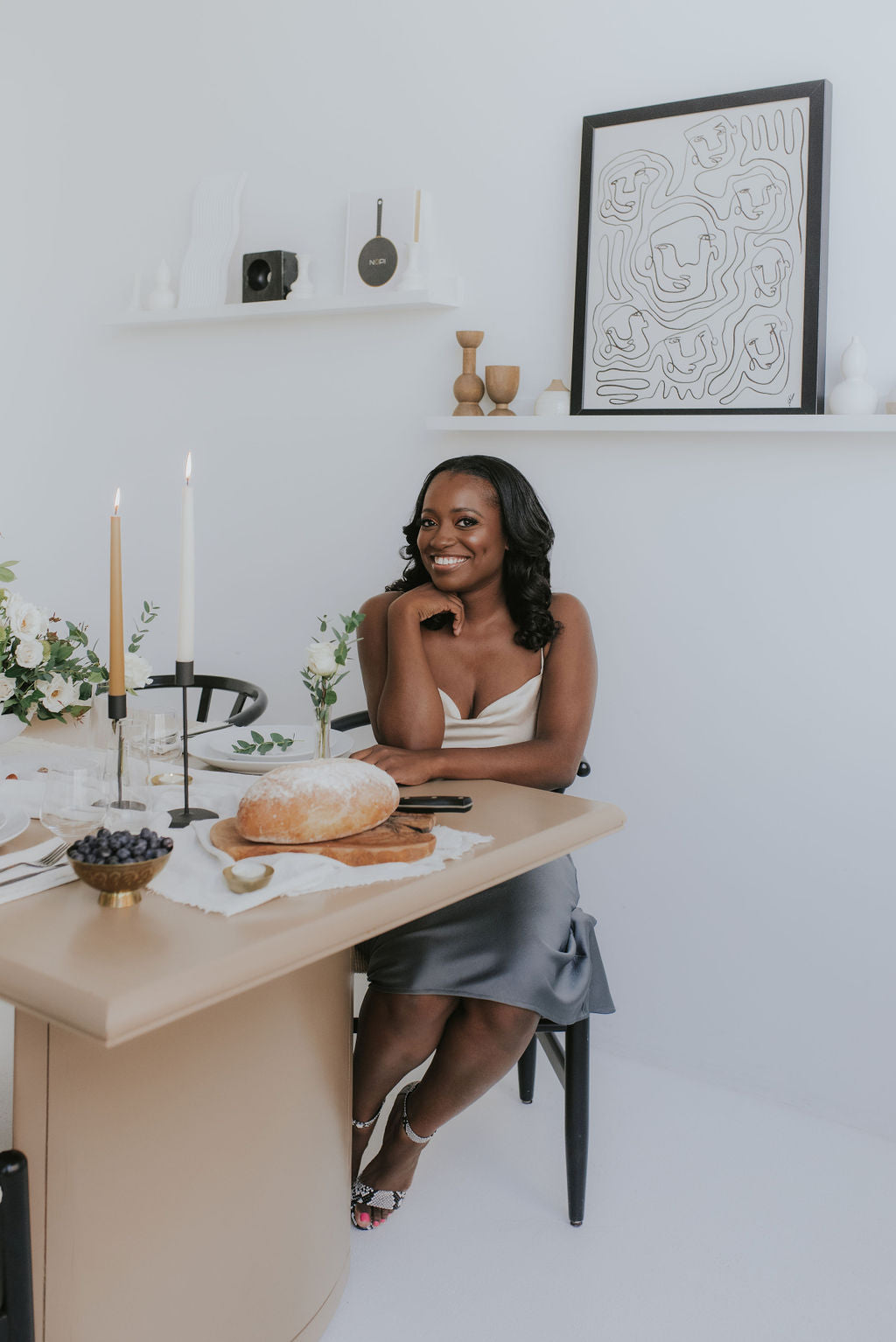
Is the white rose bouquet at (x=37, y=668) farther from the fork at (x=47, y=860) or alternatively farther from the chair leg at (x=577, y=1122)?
the chair leg at (x=577, y=1122)

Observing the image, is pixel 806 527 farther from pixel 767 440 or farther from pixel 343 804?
pixel 343 804

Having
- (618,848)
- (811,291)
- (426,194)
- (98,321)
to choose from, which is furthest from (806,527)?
(98,321)

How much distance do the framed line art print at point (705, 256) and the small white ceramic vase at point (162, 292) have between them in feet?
4.01

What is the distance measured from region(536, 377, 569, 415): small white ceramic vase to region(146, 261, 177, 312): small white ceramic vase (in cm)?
121

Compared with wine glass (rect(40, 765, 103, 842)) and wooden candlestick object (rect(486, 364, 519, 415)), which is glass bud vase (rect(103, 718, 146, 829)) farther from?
wooden candlestick object (rect(486, 364, 519, 415))

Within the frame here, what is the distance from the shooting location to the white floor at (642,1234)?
176 centimetres

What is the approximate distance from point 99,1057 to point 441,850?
1.45 ft

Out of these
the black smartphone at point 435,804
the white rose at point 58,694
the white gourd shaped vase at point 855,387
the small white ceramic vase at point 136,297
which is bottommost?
the black smartphone at point 435,804

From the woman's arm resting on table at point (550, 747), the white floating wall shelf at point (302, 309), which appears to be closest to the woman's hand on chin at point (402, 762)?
the woman's arm resting on table at point (550, 747)

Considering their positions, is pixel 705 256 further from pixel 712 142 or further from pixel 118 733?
pixel 118 733

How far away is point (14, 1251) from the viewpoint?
3.91ft

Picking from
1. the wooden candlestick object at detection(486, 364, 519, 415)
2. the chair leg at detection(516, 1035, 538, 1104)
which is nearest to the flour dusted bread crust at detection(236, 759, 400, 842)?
the chair leg at detection(516, 1035, 538, 1104)

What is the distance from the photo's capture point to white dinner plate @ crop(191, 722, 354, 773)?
69.4 inches

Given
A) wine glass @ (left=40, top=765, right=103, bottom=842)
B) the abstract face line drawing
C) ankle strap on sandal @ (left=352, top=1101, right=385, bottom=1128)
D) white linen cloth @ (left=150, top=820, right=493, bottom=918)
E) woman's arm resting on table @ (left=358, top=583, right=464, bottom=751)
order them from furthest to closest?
1. the abstract face line drawing
2. woman's arm resting on table @ (left=358, top=583, right=464, bottom=751)
3. ankle strap on sandal @ (left=352, top=1101, right=385, bottom=1128)
4. wine glass @ (left=40, top=765, right=103, bottom=842)
5. white linen cloth @ (left=150, top=820, right=493, bottom=918)
